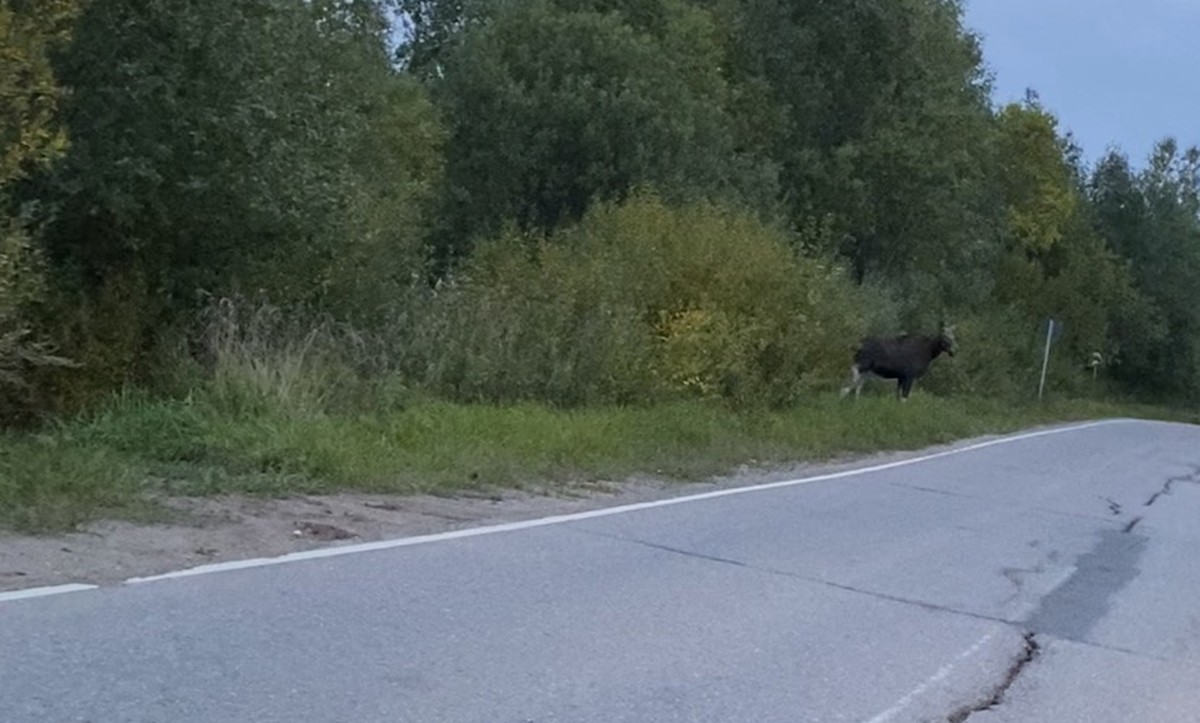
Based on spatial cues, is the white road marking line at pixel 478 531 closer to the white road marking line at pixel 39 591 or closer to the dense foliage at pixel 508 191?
the white road marking line at pixel 39 591

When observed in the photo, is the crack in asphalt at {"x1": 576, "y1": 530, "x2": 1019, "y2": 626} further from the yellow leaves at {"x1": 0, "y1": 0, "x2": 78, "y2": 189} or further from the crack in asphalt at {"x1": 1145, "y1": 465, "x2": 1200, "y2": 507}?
the crack in asphalt at {"x1": 1145, "y1": 465, "x2": 1200, "y2": 507}

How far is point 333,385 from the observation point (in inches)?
681

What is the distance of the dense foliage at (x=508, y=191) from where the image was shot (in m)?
16.1

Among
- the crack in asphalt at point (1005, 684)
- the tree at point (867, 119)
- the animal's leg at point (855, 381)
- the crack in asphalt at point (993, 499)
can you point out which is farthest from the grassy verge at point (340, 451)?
the tree at point (867, 119)

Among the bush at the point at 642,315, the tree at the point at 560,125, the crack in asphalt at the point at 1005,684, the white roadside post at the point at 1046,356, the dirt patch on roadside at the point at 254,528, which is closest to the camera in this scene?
the crack in asphalt at the point at 1005,684

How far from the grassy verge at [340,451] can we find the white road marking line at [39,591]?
1646 millimetres

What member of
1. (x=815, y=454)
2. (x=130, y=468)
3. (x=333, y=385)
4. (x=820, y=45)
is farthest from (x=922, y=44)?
(x=130, y=468)

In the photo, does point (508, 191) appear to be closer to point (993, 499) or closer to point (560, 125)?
point (560, 125)

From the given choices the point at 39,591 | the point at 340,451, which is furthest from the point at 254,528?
the point at 340,451

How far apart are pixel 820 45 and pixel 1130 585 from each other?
34.7 metres

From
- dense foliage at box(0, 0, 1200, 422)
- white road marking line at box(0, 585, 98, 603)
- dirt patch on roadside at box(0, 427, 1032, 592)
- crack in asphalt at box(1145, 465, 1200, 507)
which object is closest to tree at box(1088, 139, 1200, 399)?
dense foliage at box(0, 0, 1200, 422)

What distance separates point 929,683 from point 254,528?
4.89 m

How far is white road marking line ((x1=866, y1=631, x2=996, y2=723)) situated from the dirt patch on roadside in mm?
4149

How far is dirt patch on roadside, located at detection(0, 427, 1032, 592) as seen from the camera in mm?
9242
